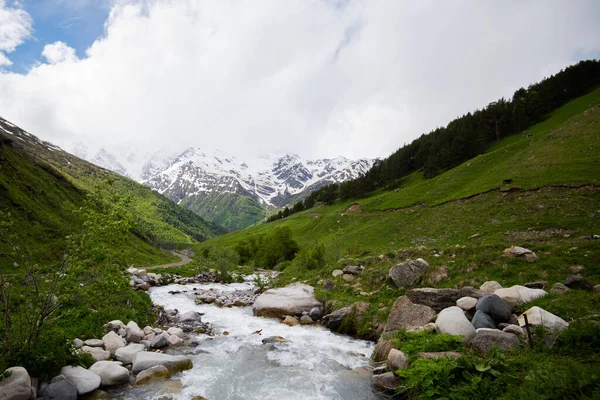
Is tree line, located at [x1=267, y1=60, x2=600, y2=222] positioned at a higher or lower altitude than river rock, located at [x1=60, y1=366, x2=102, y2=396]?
higher

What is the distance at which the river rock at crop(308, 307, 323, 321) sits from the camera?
2595cm

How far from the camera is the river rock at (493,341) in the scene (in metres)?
11.8

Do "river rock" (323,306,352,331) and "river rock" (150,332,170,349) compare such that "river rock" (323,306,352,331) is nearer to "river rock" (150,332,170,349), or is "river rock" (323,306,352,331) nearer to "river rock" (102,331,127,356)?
"river rock" (150,332,170,349)

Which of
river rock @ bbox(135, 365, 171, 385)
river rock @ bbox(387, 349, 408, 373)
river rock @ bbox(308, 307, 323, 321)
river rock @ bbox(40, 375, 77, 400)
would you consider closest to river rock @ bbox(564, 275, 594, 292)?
river rock @ bbox(387, 349, 408, 373)

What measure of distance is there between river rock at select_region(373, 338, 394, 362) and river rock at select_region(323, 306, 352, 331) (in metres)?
6.18

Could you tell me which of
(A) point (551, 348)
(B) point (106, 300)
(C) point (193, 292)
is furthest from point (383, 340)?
(C) point (193, 292)

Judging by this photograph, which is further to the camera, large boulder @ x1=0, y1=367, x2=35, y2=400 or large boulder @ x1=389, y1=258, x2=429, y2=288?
large boulder @ x1=389, y1=258, x2=429, y2=288

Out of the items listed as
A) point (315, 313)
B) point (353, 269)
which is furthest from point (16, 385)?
point (353, 269)

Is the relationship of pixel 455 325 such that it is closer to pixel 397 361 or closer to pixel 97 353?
pixel 397 361

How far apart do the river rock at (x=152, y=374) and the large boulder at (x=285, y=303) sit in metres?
13.4

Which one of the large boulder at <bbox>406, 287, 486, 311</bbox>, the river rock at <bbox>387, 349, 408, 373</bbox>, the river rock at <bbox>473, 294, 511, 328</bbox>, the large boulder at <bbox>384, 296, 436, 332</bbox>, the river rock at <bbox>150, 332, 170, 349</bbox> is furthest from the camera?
the river rock at <bbox>150, 332, 170, 349</bbox>

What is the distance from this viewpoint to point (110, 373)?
14.2 metres

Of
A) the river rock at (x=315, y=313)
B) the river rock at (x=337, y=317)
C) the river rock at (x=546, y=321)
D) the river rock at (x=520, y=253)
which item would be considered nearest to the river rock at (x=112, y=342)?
the river rock at (x=315, y=313)

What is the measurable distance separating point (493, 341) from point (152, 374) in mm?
16003
